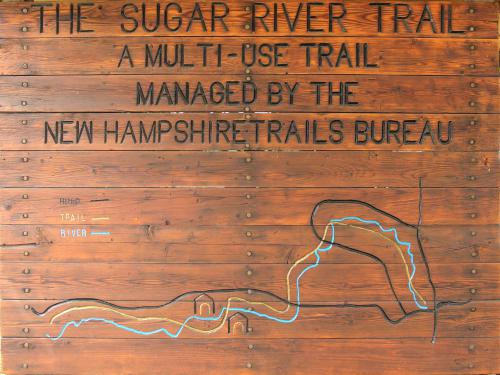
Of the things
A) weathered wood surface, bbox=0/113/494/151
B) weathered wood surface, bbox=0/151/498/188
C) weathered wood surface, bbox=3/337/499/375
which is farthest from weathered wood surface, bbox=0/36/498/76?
weathered wood surface, bbox=3/337/499/375

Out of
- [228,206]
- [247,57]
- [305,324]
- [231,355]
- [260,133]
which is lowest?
[231,355]

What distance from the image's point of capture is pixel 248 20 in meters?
2.75

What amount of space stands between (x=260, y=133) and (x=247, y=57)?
1.41 feet

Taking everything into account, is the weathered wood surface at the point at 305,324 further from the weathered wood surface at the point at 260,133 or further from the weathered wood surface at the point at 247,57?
the weathered wood surface at the point at 247,57

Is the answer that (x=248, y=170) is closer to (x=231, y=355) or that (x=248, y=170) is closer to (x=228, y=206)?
(x=228, y=206)

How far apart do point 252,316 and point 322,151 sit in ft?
3.22

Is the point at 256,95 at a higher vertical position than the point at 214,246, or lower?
higher

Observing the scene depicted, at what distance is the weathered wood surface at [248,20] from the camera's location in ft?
9.00

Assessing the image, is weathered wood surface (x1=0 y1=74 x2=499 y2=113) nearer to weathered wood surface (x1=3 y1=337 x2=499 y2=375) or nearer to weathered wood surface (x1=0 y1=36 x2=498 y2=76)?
weathered wood surface (x1=0 y1=36 x2=498 y2=76)

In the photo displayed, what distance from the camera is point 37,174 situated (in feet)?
8.95

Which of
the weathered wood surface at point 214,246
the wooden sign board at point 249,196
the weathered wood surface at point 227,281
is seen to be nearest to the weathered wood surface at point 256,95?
the wooden sign board at point 249,196

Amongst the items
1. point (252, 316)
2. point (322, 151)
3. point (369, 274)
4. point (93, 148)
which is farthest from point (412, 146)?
point (93, 148)

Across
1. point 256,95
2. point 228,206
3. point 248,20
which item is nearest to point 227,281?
point 228,206

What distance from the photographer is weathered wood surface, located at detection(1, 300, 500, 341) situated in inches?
106
